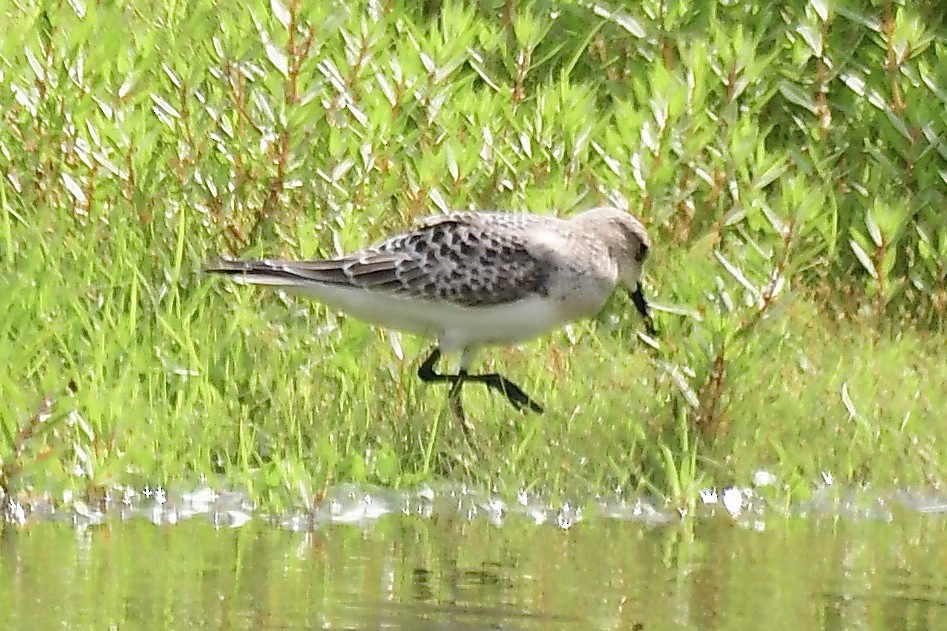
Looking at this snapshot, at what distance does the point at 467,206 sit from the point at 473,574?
3.55 m

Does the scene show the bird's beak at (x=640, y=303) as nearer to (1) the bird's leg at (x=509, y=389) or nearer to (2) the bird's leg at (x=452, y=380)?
(1) the bird's leg at (x=509, y=389)

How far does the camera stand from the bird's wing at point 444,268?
8.09 metres

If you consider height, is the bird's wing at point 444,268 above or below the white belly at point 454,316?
above

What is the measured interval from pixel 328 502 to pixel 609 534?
1065 mm

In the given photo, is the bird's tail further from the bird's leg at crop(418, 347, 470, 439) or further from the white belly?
the bird's leg at crop(418, 347, 470, 439)

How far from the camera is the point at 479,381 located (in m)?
8.27

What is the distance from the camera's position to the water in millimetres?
5586

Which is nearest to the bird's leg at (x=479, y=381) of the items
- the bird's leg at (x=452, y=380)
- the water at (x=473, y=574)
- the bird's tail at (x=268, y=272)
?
the bird's leg at (x=452, y=380)

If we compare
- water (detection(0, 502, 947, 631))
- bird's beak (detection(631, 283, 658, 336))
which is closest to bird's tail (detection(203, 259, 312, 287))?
water (detection(0, 502, 947, 631))

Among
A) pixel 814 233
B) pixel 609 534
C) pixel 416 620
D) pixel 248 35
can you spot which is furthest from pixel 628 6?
pixel 416 620

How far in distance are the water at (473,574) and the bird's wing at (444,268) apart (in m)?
1.15

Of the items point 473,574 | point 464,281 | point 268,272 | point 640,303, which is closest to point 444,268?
point 464,281

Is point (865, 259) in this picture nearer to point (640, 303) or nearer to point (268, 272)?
point (640, 303)

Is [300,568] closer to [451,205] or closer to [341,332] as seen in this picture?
[341,332]
